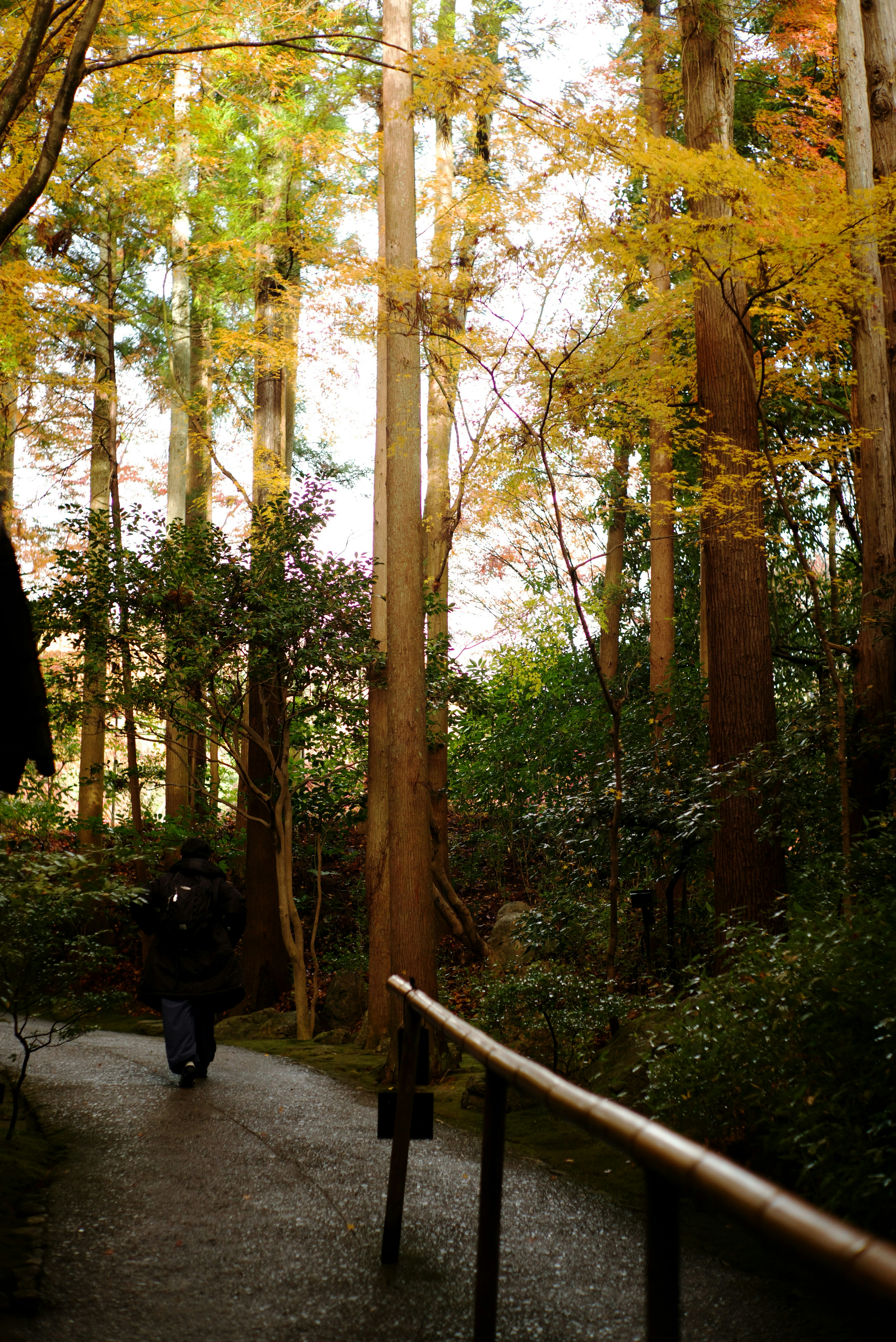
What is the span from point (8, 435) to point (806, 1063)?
14.4 m

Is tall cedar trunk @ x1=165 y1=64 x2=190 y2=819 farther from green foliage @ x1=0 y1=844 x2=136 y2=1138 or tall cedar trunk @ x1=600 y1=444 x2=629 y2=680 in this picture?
green foliage @ x1=0 y1=844 x2=136 y2=1138

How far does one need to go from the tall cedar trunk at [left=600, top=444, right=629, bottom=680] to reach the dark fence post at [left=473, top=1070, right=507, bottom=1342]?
50.9 feet

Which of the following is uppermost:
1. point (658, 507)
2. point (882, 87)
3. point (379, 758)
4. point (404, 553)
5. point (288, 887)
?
point (882, 87)

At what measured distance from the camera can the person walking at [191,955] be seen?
670 centimetres

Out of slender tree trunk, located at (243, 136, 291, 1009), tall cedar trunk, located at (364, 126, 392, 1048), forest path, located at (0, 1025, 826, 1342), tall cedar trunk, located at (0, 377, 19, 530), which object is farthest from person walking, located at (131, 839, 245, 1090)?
tall cedar trunk, located at (0, 377, 19, 530)

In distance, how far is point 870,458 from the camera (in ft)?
27.1

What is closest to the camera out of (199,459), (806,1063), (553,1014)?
(806,1063)

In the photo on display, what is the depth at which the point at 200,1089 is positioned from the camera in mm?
6516

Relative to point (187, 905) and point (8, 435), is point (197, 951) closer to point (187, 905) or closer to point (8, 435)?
point (187, 905)

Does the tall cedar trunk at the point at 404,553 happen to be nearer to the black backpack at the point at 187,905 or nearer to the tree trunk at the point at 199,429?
the black backpack at the point at 187,905

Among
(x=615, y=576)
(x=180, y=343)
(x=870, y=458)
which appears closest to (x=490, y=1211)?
(x=870, y=458)

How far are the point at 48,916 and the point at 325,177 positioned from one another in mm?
12783

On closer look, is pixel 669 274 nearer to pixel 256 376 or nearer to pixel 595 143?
pixel 595 143

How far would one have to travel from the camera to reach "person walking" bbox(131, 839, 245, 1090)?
6695mm
